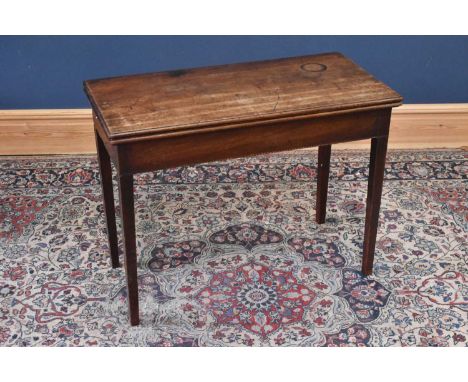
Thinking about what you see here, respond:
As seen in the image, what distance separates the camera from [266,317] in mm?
2719

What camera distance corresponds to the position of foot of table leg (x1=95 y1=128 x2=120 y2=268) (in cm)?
268

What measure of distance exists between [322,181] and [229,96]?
0.89 m

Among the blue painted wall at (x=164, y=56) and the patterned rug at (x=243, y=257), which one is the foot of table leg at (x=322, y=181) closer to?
the patterned rug at (x=243, y=257)

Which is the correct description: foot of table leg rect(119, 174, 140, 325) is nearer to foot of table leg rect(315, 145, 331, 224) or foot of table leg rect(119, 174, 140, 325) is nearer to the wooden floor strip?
foot of table leg rect(315, 145, 331, 224)

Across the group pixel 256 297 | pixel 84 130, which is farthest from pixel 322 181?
pixel 84 130

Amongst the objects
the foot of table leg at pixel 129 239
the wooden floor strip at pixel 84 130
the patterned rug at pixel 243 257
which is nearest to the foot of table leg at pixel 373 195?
the patterned rug at pixel 243 257

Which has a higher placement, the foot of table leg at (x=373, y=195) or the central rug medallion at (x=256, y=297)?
the foot of table leg at (x=373, y=195)

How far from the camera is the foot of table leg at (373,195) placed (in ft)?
8.64

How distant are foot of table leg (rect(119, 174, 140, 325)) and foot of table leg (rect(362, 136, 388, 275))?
36.9 inches

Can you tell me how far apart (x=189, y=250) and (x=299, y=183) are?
0.81 meters

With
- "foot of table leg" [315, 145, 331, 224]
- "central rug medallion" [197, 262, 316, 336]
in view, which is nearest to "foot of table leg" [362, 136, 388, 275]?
"central rug medallion" [197, 262, 316, 336]

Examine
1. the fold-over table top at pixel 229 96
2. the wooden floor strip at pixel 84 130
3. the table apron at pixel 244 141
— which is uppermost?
the fold-over table top at pixel 229 96

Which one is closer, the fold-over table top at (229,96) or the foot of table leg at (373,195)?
the fold-over table top at (229,96)
